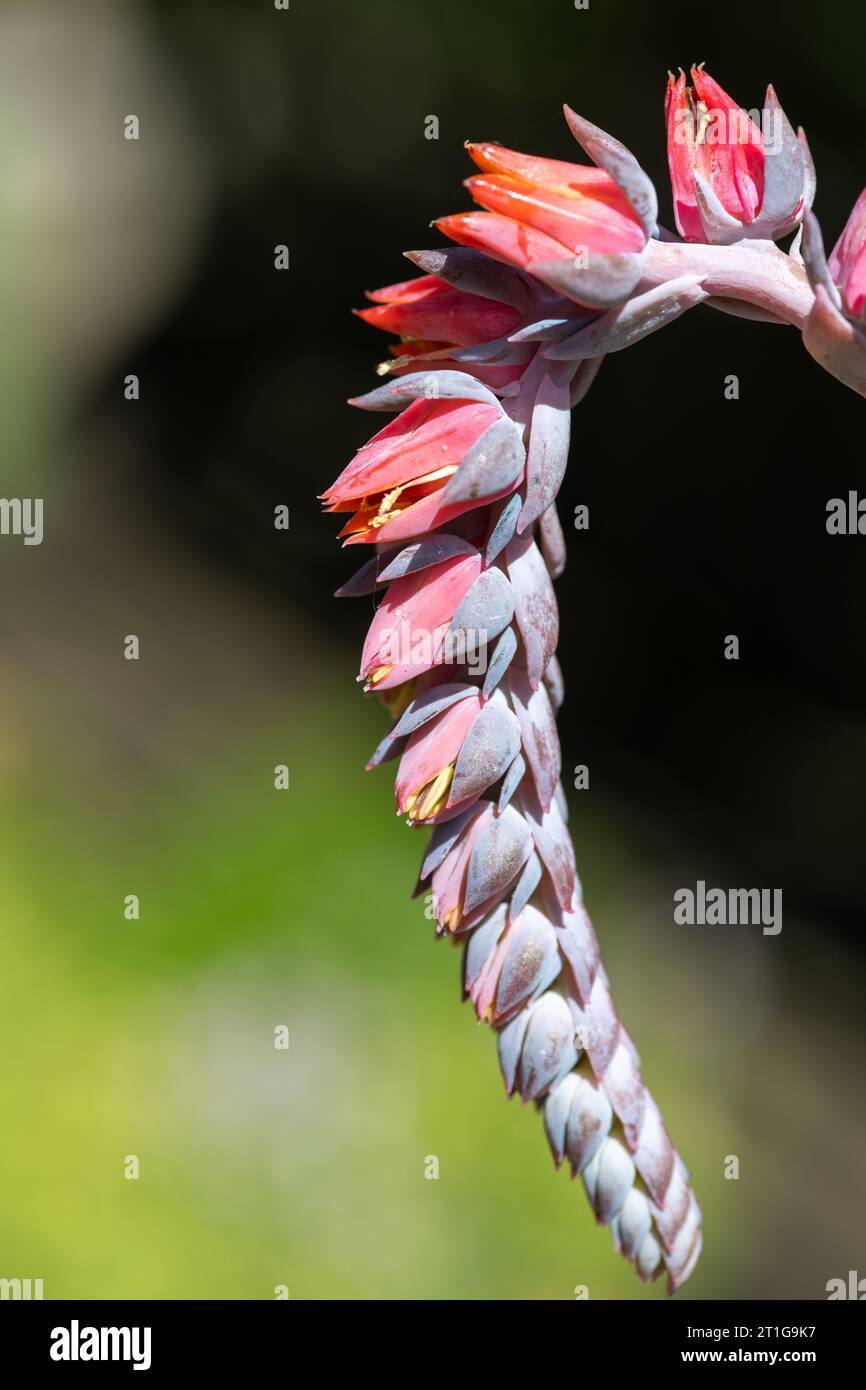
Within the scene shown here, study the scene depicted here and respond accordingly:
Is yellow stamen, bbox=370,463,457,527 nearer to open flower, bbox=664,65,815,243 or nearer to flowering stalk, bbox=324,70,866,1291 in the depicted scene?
flowering stalk, bbox=324,70,866,1291

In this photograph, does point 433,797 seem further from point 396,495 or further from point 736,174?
point 736,174

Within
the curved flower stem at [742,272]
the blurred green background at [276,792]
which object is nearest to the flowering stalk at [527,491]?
the curved flower stem at [742,272]

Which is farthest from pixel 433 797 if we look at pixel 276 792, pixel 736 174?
pixel 276 792

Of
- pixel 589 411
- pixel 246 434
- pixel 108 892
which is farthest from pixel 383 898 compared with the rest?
pixel 246 434

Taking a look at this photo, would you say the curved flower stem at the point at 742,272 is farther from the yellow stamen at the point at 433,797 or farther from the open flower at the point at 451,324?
the yellow stamen at the point at 433,797

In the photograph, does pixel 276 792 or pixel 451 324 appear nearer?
pixel 451 324
